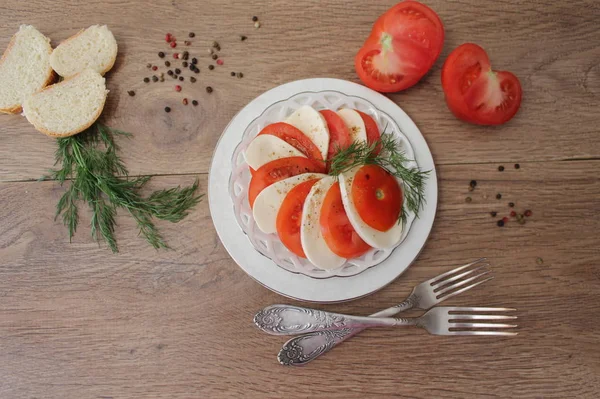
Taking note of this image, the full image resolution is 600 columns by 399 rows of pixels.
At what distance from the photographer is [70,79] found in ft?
5.72

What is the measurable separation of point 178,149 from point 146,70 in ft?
1.20

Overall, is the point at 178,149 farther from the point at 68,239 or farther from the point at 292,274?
the point at 292,274

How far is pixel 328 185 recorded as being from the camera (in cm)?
143

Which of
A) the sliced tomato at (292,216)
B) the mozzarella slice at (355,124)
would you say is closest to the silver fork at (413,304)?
the sliced tomato at (292,216)

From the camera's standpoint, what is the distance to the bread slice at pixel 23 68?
1760mm

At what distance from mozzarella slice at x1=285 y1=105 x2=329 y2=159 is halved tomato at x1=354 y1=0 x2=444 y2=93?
1.04ft

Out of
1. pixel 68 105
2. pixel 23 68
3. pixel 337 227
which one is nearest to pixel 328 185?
pixel 337 227

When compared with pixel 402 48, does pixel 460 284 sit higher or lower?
lower

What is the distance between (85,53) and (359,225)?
4.19 feet

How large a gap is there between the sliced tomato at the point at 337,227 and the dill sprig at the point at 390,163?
94 millimetres

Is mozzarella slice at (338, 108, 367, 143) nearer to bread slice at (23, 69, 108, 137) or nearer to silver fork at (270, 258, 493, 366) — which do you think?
silver fork at (270, 258, 493, 366)

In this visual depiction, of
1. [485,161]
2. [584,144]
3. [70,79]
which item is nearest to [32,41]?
[70,79]

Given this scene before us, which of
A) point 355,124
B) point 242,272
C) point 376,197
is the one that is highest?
point 355,124

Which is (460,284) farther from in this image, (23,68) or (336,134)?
(23,68)
